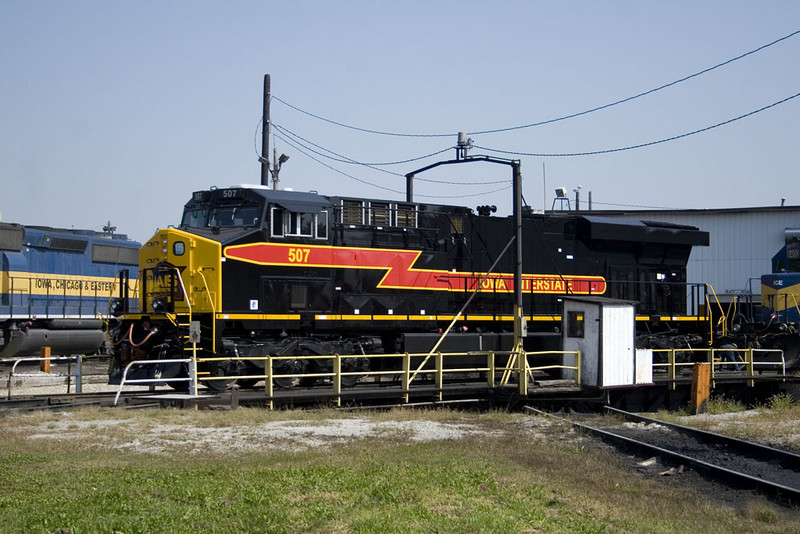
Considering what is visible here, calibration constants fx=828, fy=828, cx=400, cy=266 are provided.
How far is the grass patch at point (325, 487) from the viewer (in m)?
7.39

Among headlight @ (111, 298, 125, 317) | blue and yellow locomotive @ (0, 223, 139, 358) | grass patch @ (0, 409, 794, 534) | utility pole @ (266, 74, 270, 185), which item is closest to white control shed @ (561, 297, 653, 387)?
grass patch @ (0, 409, 794, 534)

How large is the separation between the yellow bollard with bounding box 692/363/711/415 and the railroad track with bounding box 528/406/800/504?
3.26 m

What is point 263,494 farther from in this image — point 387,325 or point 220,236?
point 387,325

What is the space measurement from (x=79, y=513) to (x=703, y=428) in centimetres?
1220

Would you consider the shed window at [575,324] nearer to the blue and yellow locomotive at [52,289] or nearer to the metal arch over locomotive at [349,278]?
the metal arch over locomotive at [349,278]

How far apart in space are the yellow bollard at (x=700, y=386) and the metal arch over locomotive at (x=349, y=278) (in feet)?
12.0

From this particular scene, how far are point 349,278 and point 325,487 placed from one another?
9912 millimetres

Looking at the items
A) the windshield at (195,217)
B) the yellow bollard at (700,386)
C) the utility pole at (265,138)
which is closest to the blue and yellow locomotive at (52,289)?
the utility pole at (265,138)

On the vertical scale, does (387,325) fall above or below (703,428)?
above

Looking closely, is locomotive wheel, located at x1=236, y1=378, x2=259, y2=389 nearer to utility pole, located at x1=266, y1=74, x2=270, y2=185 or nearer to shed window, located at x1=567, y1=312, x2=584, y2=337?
shed window, located at x1=567, y1=312, x2=584, y2=337

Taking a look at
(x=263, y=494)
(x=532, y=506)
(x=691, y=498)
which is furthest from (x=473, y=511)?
(x=691, y=498)

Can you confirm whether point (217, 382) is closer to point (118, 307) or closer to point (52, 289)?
point (118, 307)

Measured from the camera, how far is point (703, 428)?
623 inches

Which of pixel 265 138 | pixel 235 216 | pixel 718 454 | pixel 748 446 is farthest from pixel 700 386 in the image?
pixel 265 138
